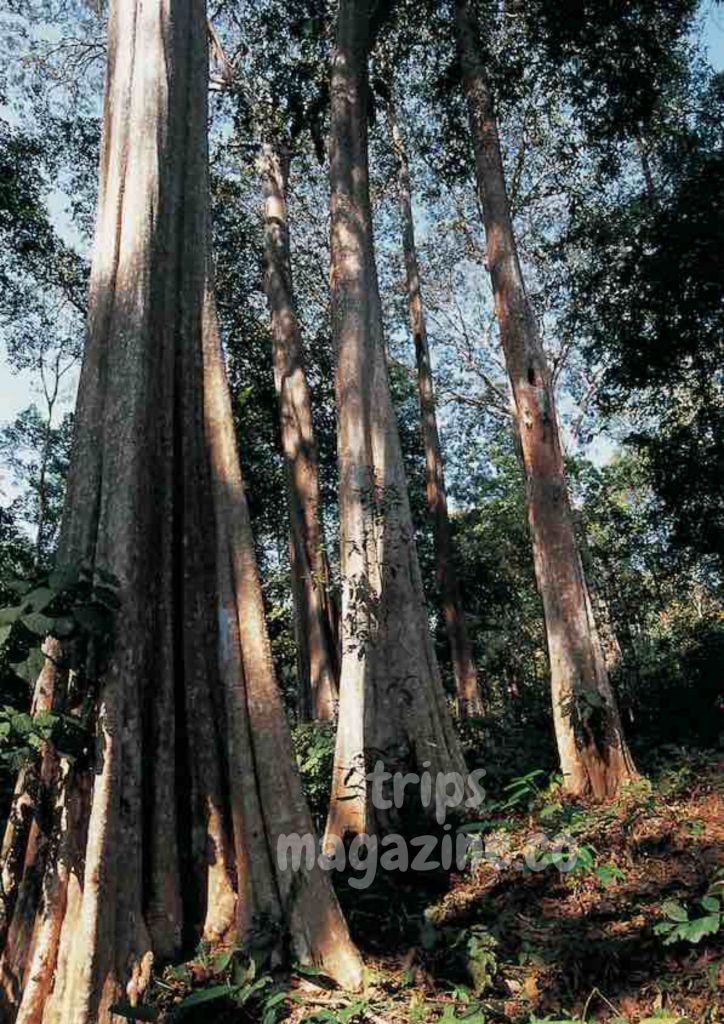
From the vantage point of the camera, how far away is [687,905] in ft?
11.9

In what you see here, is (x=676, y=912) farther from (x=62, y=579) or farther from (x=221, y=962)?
(x=62, y=579)

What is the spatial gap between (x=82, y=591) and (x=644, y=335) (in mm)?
9026

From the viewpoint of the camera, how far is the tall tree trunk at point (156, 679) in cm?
324

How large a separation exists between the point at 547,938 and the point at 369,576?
2.44 m

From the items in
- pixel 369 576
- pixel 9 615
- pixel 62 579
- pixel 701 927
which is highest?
pixel 369 576

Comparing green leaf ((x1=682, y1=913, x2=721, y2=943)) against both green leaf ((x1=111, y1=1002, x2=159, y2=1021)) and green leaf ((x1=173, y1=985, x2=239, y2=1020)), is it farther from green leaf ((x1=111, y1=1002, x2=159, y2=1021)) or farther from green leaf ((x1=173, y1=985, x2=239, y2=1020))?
green leaf ((x1=111, y1=1002, x2=159, y2=1021))

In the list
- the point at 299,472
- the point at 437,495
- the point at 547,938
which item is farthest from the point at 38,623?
the point at 437,495

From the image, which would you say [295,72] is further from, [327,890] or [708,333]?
[327,890]

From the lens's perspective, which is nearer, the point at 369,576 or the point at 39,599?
the point at 39,599

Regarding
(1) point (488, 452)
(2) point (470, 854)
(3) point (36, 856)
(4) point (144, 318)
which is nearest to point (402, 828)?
(2) point (470, 854)

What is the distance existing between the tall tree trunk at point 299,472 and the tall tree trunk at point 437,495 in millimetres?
2445

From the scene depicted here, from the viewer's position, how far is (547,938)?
3889mm

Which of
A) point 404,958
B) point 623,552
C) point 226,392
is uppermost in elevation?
point 623,552

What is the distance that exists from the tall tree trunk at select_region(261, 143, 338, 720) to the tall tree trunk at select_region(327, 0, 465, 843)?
12.9ft
